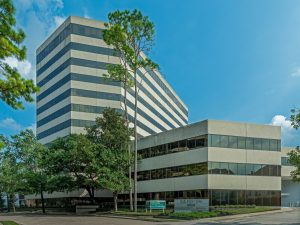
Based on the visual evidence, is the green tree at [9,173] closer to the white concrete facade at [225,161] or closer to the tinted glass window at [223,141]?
the white concrete facade at [225,161]

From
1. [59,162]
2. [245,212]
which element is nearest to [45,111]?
[59,162]

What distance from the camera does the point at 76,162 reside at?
48.9 m

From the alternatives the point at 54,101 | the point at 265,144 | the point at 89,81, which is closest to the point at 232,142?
the point at 265,144

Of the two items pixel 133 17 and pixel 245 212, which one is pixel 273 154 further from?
pixel 133 17

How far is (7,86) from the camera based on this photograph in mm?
11078

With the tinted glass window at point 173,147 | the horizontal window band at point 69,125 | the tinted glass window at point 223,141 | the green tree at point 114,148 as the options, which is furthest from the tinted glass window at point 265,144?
the horizontal window band at point 69,125

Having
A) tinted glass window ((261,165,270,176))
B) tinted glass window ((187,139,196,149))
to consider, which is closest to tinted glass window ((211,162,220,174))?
tinted glass window ((187,139,196,149))

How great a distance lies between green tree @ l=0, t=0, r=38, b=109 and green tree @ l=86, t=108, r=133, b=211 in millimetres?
32851

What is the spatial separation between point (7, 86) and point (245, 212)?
30.9 meters

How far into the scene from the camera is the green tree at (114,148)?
45062 millimetres

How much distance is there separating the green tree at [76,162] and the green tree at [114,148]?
0.92m

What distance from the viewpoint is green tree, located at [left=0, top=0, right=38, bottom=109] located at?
11.1 m

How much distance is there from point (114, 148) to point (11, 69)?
1472 inches

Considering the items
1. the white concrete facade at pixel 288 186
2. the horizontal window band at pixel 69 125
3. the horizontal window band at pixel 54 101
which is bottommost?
the white concrete facade at pixel 288 186
